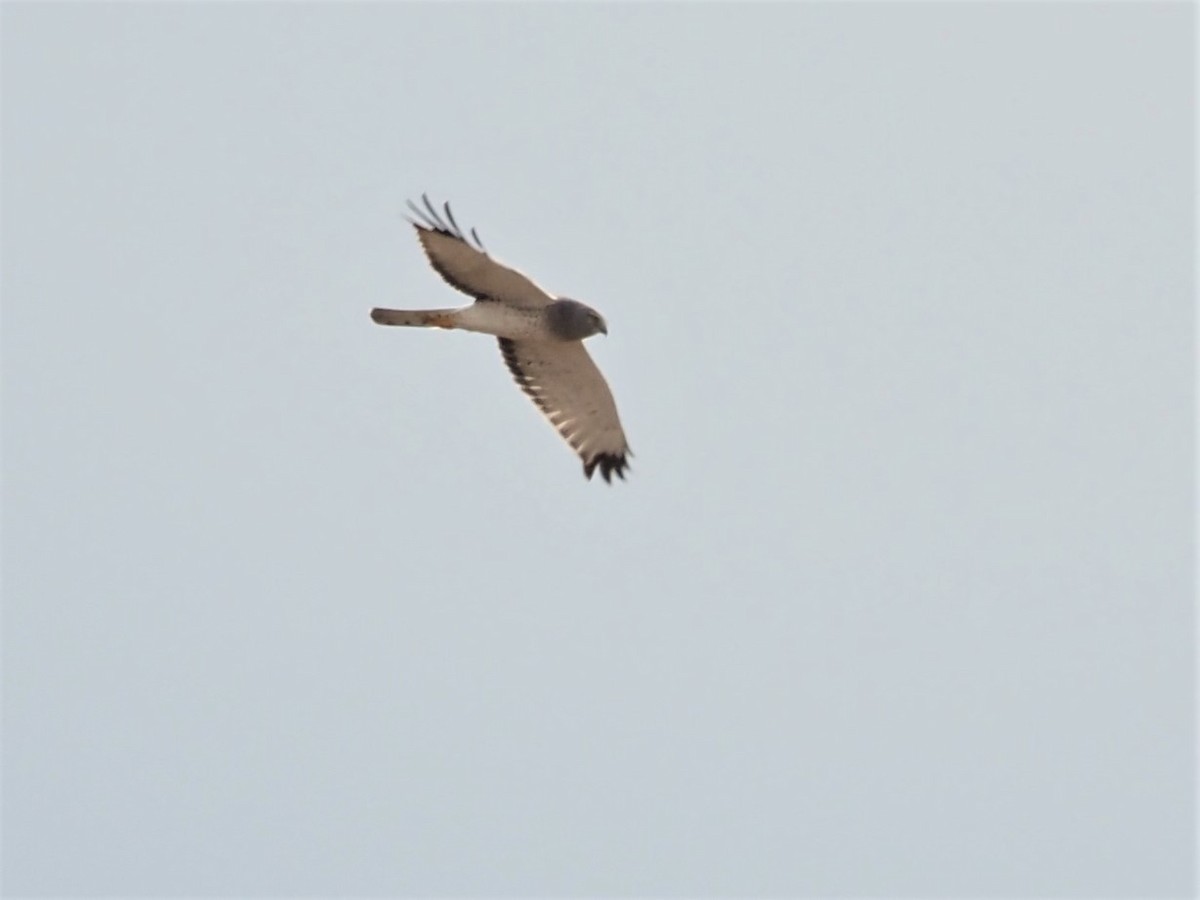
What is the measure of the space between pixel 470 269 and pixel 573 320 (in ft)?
2.24

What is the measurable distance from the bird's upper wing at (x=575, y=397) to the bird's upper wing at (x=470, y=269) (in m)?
0.46

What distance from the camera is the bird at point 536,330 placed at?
16.8m

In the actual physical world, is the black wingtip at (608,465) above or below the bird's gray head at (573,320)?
below

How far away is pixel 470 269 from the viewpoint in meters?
16.8

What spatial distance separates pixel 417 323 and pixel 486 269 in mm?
595

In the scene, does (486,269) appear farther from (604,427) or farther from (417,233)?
(604,427)

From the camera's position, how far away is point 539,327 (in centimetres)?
1703

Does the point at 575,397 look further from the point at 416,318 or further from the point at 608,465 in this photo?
the point at 416,318

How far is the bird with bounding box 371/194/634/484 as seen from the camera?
16.8m

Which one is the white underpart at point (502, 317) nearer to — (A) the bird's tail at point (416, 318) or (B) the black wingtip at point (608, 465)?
(A) the bird's tail at point (416, 318)

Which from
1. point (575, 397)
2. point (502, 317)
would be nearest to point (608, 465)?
point (575, 397)

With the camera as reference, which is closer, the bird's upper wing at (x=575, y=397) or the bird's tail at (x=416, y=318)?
the bird's tail at (x=416, y=318)

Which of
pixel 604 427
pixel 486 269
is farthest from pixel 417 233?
pixel 604 427

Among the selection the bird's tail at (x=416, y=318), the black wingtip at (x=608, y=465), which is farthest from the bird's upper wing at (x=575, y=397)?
the bird's tail at (x=416, y=318)
